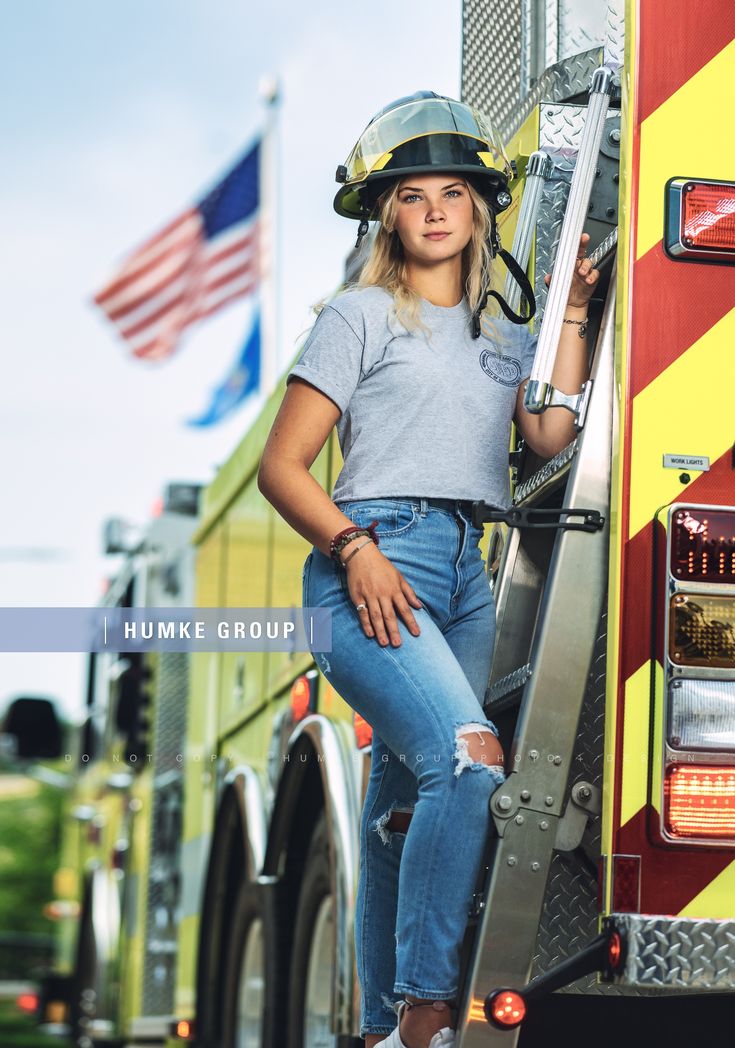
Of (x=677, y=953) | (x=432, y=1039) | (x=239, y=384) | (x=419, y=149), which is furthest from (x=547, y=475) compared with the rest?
(x=239, y=384)

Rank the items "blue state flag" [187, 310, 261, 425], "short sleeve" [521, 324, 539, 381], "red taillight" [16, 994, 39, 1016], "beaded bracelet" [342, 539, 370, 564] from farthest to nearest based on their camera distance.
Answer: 1. "blue state flag" [187, 310, 261, 425]
2. "red taillight" [16, 994, 39, 1016]
3. "short sleeve" [521, 324, 539, 381]
4. "beaded bracelet" [342, 539, 370, 564]

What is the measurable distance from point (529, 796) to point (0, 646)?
90.4 inches

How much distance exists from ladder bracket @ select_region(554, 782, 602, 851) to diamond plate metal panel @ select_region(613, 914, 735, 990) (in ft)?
0.76

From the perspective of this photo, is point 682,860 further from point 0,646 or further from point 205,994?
point 205,994

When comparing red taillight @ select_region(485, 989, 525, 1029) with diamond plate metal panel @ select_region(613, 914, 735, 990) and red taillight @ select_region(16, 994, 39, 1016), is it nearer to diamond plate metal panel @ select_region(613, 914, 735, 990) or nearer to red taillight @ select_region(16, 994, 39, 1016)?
diamond plate metal panel @ select_region(613, 914, 735, 990)

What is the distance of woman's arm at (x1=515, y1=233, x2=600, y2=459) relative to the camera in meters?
3.06

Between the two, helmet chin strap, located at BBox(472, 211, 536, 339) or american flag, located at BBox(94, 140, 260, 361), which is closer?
helmet chin strap, located at BBox(472, 211, 536, 339)

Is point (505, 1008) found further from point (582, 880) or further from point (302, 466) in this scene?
point (302, 466)

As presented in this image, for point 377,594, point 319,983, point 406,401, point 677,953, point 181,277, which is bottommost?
point 319,983

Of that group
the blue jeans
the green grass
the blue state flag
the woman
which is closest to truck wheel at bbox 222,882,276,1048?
the blue jeans

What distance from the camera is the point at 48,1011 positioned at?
413 inches

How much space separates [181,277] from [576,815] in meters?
11.9

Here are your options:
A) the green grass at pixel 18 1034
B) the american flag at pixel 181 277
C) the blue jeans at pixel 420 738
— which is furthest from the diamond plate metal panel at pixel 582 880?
the green grass at pixel 18 1034

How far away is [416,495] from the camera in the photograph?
9.73 ft
